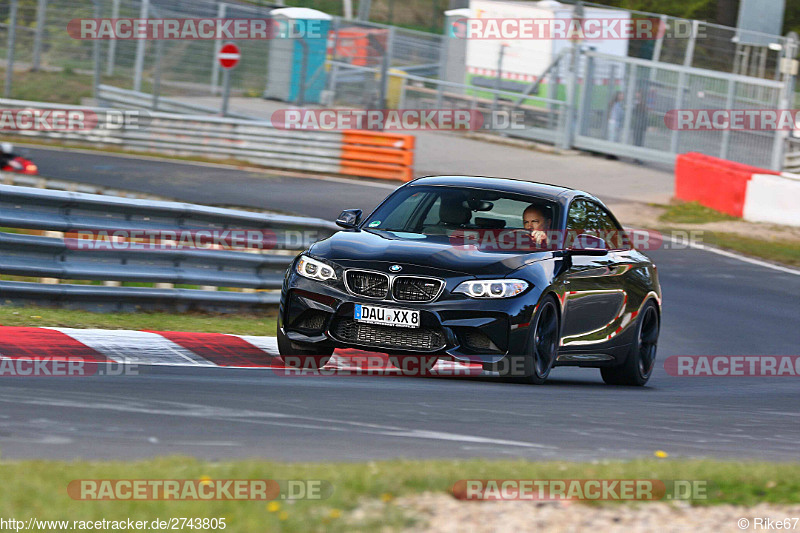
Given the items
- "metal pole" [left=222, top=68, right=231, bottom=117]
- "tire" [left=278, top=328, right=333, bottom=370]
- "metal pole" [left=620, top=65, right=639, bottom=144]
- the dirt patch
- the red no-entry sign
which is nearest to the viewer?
the dirt patch

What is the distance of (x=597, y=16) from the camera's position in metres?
33.5

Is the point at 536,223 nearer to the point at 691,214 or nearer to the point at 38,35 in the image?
the point at 691,214

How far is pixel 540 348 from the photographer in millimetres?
8617

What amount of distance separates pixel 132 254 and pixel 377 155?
50.4ft

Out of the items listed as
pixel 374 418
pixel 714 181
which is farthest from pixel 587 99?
pixel 374 418

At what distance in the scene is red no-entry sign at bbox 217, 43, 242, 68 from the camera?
96.9ft

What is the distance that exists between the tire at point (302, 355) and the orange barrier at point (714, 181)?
588 inches

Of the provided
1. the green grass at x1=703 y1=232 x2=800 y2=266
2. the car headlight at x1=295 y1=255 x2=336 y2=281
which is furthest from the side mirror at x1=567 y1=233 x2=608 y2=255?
the green grass at x1=703 y1=232 x2=800 y2=266

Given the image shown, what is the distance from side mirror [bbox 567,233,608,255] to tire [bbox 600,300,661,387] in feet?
3.42

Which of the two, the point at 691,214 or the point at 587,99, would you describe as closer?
the point at 691,214

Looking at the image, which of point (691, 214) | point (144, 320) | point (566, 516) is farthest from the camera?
point (691, 214)

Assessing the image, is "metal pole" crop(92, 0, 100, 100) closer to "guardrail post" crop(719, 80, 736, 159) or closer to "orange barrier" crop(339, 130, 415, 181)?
"orange barrier" crop(339, 130, 415, 181)

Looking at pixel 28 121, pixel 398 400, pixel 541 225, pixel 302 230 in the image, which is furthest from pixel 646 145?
pixel 398 400

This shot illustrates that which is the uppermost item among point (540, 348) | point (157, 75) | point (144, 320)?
point (157, 75)
